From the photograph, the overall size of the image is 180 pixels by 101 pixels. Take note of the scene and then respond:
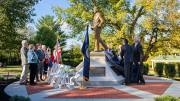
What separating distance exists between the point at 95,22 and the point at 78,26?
22533 millimetres


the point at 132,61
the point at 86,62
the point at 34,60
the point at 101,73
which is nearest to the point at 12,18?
the point at 34,60

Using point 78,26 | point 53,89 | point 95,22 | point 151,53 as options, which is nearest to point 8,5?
point 78,26

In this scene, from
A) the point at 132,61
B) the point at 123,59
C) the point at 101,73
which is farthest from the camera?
the point at 123,59

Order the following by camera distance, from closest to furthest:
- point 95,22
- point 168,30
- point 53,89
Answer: point 53,89
point 95,22
point 168,30

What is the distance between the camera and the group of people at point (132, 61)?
675 inches

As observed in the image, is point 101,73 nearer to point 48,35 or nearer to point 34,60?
point 34,60

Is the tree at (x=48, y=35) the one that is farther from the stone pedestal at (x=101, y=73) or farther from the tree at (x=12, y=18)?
the stone pedestal at (x=101, y=73)

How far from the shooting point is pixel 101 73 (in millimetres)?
17156

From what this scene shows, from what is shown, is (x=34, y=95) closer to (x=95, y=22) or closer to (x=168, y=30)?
(x=95, y=22)

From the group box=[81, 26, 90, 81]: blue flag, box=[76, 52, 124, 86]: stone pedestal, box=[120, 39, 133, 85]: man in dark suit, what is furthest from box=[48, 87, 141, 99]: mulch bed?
box=[120, 39, 133, 85]: man in dark suit

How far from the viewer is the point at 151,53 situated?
127 ft

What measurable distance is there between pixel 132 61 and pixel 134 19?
22.5m

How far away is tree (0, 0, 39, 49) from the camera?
3744 cm

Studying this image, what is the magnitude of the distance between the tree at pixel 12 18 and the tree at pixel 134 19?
3.67 meters
